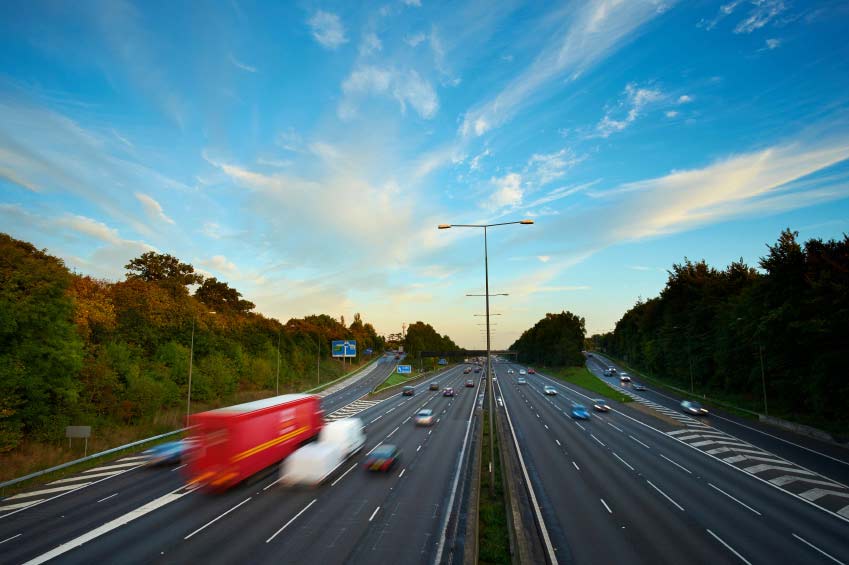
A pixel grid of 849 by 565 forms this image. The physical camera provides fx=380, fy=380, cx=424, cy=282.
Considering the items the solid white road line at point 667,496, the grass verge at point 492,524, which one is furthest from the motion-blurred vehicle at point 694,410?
the grass verge at point 492,524

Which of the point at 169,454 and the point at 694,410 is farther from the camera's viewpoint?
the point at 694,410

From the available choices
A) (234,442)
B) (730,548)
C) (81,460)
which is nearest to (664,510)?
(730,548)

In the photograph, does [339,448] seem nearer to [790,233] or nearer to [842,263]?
[842,263]

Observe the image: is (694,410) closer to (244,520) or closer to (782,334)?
(782,334)

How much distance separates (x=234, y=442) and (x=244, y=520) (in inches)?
131

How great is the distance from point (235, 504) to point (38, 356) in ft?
67.0

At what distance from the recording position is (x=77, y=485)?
21.5m

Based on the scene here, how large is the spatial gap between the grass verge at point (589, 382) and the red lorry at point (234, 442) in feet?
178

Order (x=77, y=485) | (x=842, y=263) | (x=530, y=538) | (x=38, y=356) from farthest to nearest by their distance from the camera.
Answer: (x=842, y=263) → (x=38, y=356) → (x=77, y=485) → (x=530, y=538)

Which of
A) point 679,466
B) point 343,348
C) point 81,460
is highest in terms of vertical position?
point 343,348

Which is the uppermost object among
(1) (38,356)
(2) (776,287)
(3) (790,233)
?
(3) (790,233)

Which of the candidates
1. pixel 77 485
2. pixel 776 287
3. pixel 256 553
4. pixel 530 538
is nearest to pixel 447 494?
pixel 530 538

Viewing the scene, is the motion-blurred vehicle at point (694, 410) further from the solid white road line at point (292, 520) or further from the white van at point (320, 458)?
the solid white road line at point (292, 520)

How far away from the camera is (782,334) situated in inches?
1415
